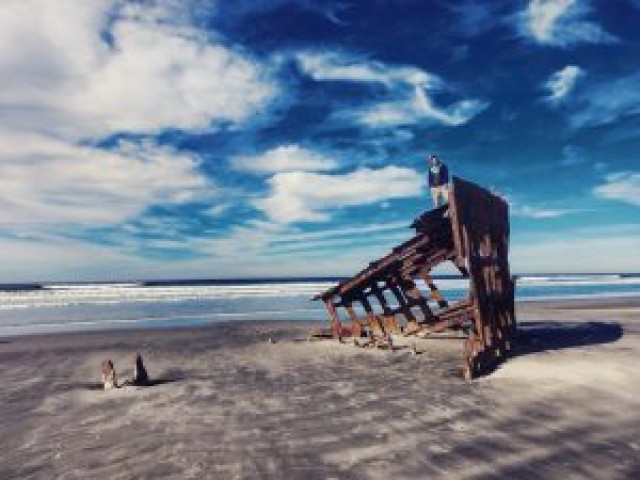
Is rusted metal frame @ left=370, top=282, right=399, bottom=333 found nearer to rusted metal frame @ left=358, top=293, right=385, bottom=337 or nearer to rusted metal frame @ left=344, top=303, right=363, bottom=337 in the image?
rusted metal frame @ left=358, top=293, right=385, bottom=337

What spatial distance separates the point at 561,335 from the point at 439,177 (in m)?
7.03

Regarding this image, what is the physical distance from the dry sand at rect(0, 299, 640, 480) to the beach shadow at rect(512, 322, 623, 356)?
221 millimetres

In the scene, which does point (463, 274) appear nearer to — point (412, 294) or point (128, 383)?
point (412, 294)

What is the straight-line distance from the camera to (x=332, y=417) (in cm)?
855

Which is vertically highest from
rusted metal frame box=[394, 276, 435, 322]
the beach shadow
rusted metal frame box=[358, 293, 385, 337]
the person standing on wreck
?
the person standing on wreck

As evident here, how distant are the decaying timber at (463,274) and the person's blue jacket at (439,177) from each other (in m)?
1.09

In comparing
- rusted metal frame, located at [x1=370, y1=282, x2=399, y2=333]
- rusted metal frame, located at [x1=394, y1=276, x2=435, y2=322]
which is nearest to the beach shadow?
rusted metal frame, located at [x1=394, y1=276, x2=435, y2=322]

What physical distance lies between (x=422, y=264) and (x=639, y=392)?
6525mm

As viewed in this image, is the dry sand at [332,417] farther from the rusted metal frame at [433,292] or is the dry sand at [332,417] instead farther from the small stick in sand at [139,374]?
the rusted metal frame at [433,292]

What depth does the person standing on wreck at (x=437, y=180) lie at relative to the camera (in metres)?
14.8

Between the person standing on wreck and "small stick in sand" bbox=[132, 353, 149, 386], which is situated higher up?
the person standing on wreck

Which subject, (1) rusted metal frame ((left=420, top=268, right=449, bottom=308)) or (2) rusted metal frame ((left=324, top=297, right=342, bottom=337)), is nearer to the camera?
(1) rusted metal frame ((left=420, top=268, right=449, bottom=308))

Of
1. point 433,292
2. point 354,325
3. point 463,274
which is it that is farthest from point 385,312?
point 463,274

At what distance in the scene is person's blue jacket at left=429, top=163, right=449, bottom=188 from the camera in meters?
14.9
